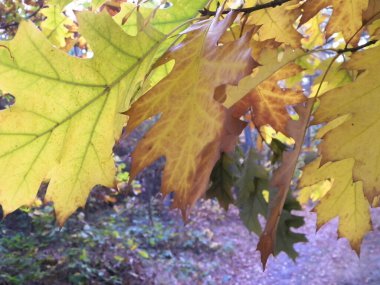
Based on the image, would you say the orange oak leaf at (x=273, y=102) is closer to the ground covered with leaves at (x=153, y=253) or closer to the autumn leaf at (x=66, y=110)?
the autumn leaf at (x=66, y=110)

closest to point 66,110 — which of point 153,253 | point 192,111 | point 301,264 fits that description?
point 192,111

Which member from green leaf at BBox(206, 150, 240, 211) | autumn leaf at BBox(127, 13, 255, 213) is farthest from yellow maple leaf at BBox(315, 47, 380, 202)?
green leaf at BBox(206, 150, 240, 211)

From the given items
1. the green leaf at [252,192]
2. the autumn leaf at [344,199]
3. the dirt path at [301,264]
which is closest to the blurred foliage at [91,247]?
the dirt path at [301,264]

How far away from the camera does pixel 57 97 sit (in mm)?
711

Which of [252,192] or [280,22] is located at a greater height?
[280,22]

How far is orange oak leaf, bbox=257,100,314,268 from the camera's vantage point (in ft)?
2.59

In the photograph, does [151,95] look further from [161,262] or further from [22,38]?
[161,262]

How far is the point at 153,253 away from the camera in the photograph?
6836mm

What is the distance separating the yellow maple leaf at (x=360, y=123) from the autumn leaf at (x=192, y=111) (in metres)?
0.23

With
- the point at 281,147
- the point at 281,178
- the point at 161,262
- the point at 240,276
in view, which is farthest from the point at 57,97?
the point at 240,276

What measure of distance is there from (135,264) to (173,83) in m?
5.60

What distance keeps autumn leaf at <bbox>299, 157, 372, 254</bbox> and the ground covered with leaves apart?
3.58 m

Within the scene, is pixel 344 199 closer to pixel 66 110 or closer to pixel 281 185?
pixel 281 185

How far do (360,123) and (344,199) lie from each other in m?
0.44
